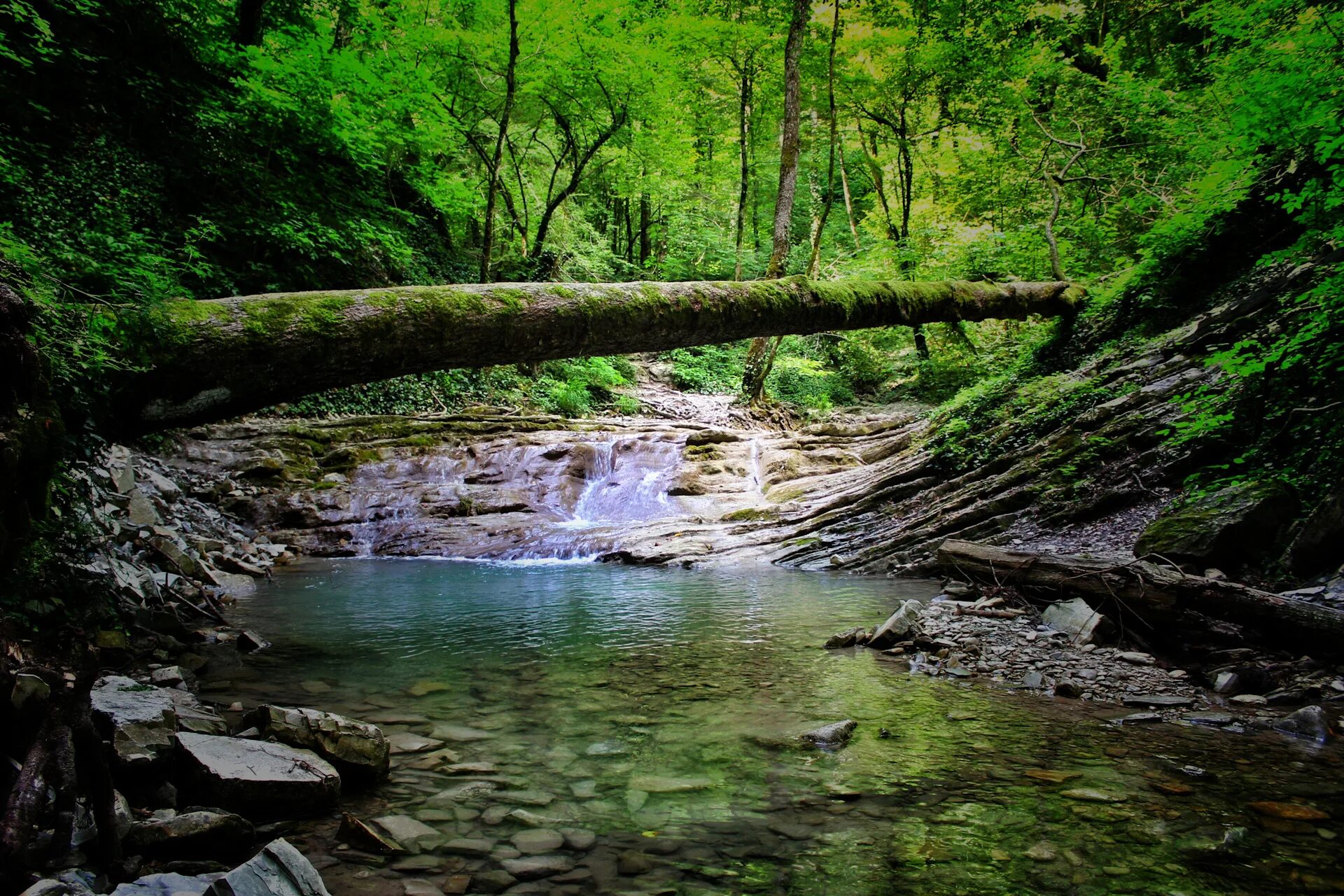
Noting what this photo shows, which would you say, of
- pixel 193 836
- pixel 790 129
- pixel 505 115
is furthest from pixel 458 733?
pixel 505 115

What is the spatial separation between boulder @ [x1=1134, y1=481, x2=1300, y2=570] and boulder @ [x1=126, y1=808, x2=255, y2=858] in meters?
6.00

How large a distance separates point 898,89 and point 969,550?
1870 cm

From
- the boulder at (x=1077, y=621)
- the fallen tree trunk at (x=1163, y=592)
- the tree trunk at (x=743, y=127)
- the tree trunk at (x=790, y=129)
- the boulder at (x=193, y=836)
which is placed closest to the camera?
the boulder at (x=193, y=836)

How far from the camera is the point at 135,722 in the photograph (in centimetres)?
254

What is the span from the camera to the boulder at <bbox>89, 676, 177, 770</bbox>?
2404 millimetres

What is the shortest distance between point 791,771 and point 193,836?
2.33 metres

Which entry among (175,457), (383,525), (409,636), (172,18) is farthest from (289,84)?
(409,636)

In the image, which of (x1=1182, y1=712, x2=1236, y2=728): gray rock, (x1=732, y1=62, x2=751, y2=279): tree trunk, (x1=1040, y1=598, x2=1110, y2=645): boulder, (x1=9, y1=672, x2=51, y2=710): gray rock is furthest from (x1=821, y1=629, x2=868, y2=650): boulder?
(x1=732, y1=62, x2=751, y2=279): tree trunk

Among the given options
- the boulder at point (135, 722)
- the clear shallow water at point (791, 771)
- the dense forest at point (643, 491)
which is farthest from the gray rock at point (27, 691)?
the clear shallow water at point (791, 771)

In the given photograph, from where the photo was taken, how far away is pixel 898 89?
20.2 metres

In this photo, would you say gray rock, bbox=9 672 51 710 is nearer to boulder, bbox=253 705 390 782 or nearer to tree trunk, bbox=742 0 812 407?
boulder, bbox=253 705 390 782

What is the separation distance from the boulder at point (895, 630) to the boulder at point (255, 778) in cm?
392

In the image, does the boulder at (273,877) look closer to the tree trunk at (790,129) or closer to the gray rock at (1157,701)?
the gray rock at (1157,701)

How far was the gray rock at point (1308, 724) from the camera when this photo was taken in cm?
313
